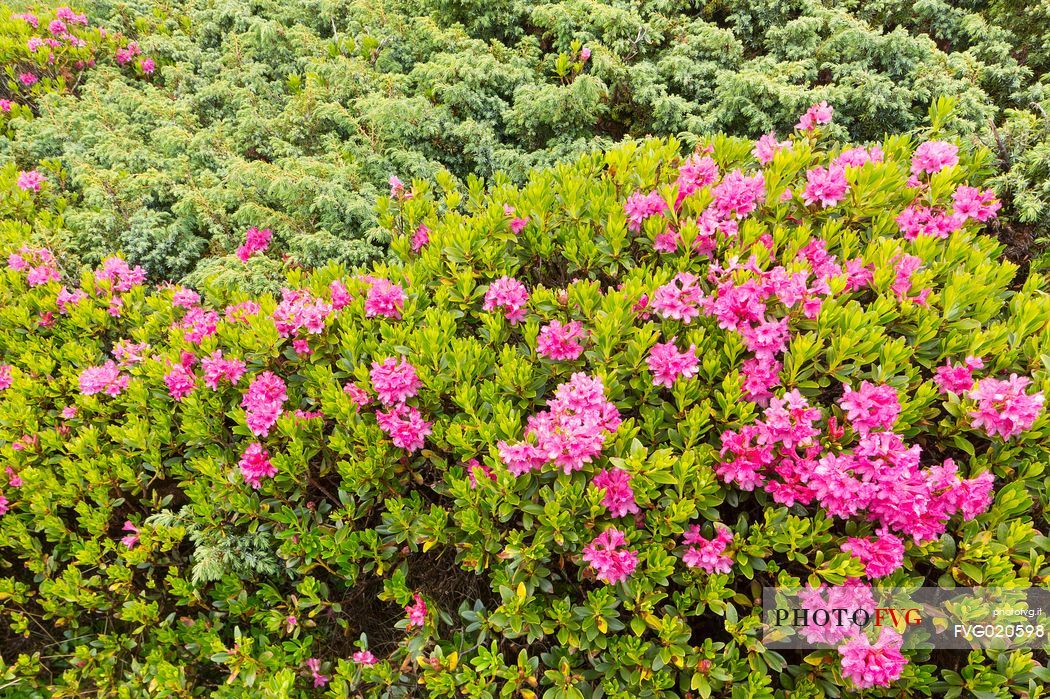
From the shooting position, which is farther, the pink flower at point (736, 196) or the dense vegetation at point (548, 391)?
the pink flower at point (736, 196)

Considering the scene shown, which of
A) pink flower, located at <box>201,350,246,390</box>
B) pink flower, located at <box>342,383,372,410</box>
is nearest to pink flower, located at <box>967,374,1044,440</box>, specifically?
pink flower, located at <box>342,383,372,410</box>

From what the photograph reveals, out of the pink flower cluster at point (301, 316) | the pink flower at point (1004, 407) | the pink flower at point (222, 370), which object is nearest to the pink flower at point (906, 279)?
the pink flower at point (1004, 407)

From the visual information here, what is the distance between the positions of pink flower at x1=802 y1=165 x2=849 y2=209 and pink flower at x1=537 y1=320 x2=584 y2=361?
1.29 meters

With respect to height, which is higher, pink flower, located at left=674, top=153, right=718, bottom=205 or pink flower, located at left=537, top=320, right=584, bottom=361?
pink flower, located at left=674, top=153, right=718, bottom=205

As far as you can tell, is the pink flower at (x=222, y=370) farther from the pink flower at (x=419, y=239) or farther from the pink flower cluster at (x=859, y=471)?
the pink flower cluster at (x=859, y=471)

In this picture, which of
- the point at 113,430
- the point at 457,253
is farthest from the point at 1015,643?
the point at 113,430

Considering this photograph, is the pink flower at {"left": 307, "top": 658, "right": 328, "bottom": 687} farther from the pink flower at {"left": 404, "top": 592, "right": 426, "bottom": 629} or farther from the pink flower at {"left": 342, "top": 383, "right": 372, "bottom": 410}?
the pink flower at {"left": 342, "top": 383, "right": 372, "bottom": 410}

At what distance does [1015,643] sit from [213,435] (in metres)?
3.04

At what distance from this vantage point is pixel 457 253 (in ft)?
8.74

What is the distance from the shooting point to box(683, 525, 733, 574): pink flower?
1.93 m

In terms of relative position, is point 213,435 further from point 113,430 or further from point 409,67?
point 409,67

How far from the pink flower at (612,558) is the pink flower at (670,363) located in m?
0.56

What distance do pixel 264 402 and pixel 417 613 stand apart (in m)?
1.07

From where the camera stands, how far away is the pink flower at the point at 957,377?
6.66 feet
